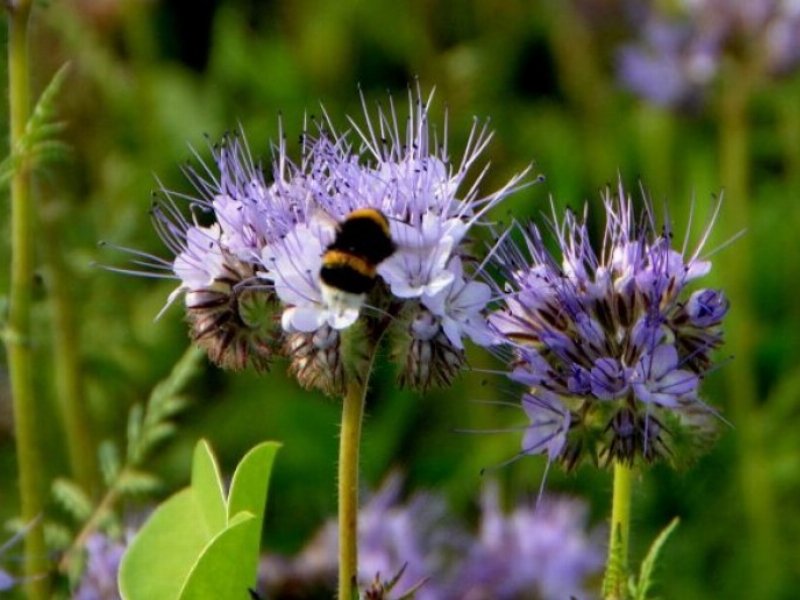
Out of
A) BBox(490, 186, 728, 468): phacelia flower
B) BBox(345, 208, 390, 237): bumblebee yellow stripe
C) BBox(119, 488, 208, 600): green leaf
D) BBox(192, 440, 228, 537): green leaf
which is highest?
BBox(345, 208, 390, 237): bumblebee yellow stripe

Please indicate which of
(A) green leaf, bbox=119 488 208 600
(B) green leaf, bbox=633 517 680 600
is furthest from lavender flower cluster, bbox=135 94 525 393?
(B) green leaf, bbox=633 517 680 600

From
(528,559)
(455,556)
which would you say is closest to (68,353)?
(455,556)

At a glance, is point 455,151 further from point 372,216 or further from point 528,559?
point 372,216

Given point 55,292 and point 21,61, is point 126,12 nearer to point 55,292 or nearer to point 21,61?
point 55,292

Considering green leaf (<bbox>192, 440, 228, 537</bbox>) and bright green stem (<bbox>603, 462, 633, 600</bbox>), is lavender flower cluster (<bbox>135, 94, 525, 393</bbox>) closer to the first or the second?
green leaf (<bbox>192, 440, 228, 537</bbox>)

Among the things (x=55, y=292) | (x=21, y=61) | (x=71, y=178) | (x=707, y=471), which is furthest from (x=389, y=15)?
(x=21, y=61)
